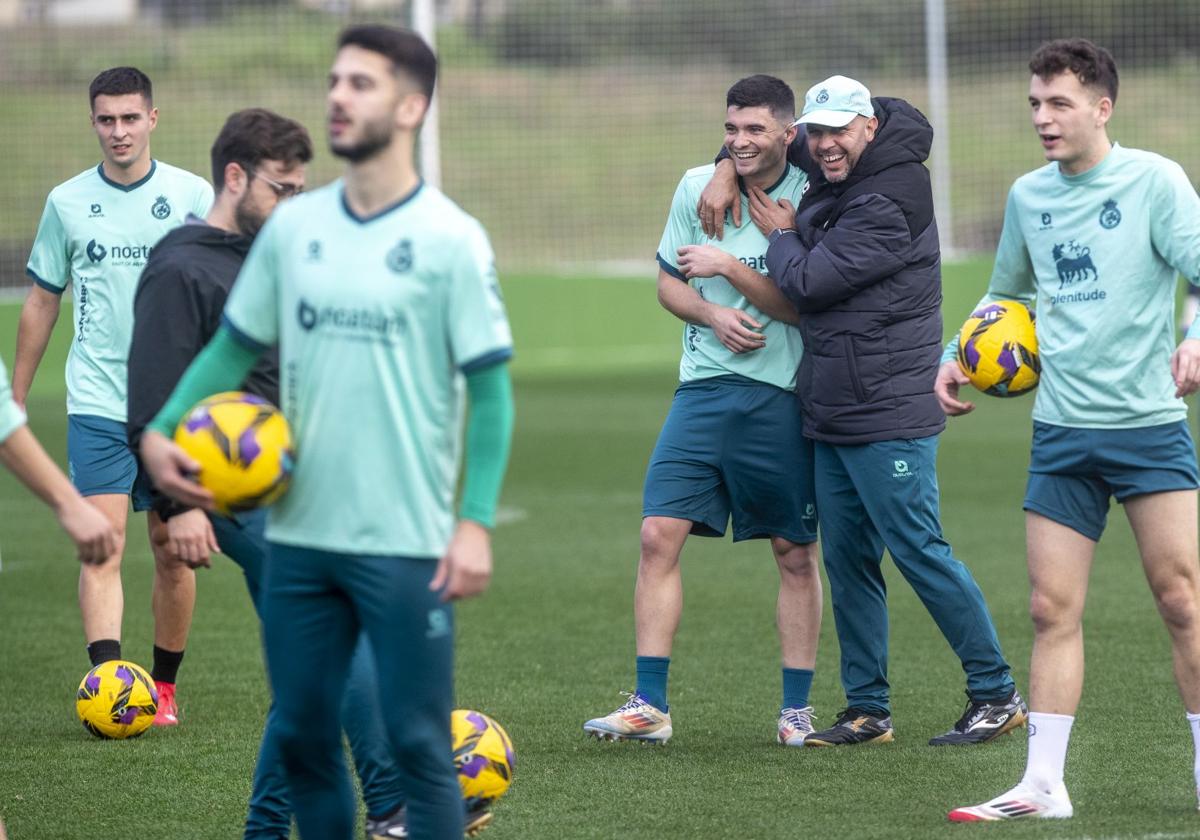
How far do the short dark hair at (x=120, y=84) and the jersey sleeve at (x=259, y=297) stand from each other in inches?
129

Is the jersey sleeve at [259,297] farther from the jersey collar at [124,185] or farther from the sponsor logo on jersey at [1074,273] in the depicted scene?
the jersey collar at [124,185]

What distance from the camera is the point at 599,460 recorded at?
15938mm

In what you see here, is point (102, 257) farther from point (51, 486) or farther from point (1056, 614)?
point (1056, 614)

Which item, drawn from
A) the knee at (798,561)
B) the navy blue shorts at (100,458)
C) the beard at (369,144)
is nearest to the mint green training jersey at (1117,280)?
the knee at (798,561)

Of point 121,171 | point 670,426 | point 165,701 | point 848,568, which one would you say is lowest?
point 165,701

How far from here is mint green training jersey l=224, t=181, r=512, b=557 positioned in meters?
4.03

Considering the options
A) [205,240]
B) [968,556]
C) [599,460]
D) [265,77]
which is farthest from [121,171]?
[265,77]

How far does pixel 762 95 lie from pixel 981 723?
94.5 inches

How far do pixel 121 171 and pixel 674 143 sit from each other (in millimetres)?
19674

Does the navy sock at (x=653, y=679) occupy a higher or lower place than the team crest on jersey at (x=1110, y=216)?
lower

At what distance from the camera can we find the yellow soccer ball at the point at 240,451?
4.10 m

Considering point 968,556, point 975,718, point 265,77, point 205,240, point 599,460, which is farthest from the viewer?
point 265,77

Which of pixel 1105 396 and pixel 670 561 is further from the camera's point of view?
pixel 670 561

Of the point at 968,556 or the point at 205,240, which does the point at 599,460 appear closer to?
the point at 968,556
